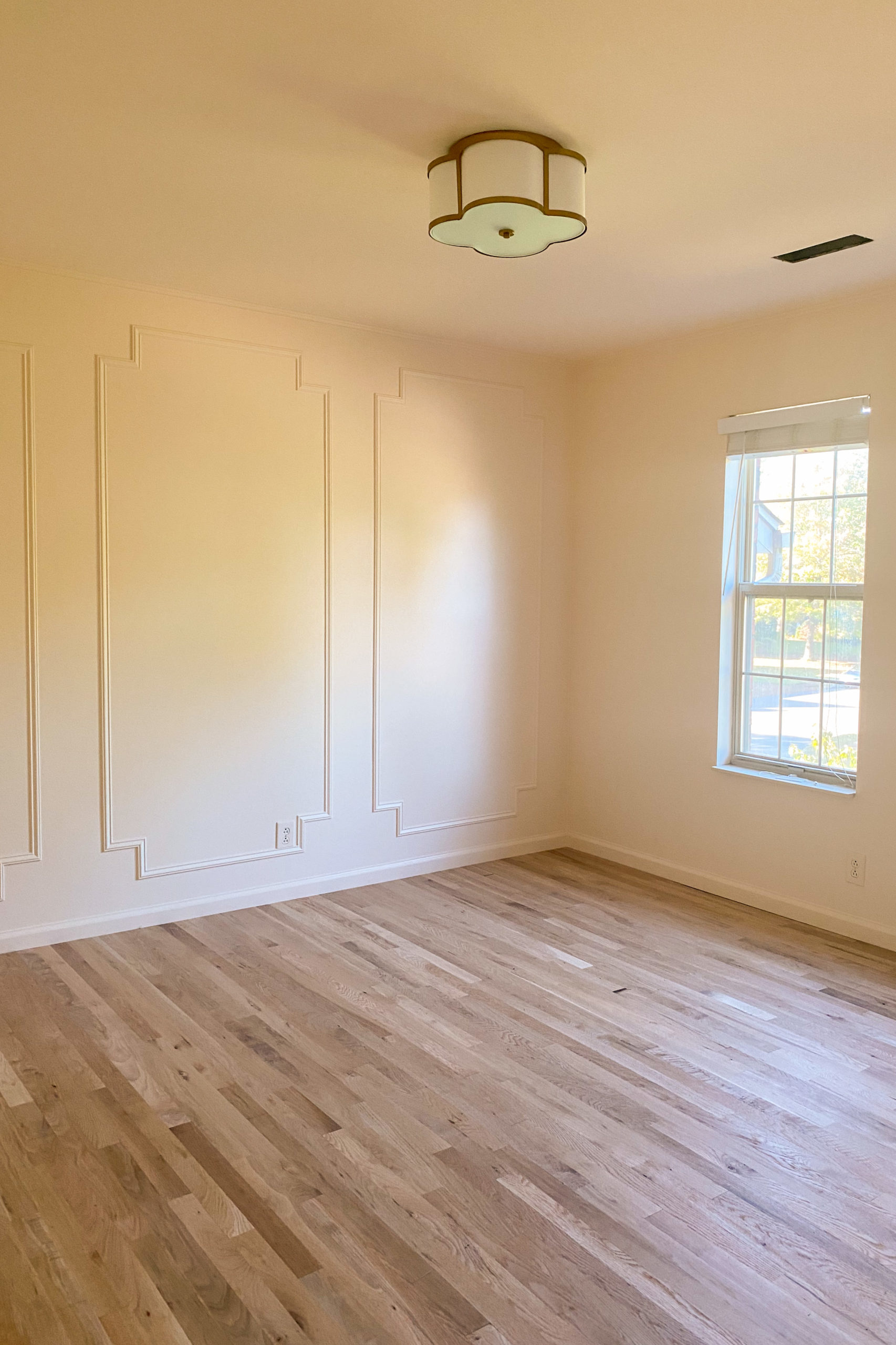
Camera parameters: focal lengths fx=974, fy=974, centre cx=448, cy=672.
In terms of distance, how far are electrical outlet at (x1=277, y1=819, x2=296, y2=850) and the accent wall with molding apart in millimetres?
12

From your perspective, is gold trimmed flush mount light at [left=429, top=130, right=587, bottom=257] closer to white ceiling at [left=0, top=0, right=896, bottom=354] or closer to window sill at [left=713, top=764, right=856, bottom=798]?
white ceiling at [left=0, top=0, right=896, bottom=354]

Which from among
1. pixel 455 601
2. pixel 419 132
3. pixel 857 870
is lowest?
pixel 857 870

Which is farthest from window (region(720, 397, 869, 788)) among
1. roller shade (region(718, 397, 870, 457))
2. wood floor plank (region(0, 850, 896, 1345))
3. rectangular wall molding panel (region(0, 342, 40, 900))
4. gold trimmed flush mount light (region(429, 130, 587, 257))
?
rectangular wall molding panel (region(0, 342, 40, 900))

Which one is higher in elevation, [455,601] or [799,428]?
[799,428]

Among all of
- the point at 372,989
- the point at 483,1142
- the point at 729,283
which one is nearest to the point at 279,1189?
the point at 483,1142

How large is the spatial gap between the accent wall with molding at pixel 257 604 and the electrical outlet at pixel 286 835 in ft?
0.04

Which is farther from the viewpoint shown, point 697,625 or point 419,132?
point 697,625

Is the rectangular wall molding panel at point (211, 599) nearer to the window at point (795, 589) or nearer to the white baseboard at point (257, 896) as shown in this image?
the white baseboard at point (257, 896)

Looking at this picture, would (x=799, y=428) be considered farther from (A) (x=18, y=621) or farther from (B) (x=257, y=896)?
(A) (x=18, y=621)

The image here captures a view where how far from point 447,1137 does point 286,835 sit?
2159mm

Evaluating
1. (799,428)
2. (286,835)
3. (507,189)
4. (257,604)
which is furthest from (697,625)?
(507,189)

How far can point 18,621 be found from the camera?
3.82 m

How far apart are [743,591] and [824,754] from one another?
34.1 inches

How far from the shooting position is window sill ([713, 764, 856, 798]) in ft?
13.9
